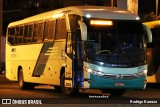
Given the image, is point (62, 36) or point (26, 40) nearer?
point (62, 36)

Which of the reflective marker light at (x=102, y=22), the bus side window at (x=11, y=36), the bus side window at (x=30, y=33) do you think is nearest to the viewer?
the reflective marker light at (x=102, y=22)

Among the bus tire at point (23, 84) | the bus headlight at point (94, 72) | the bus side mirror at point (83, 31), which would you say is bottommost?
the bus tire at point (23, 84)

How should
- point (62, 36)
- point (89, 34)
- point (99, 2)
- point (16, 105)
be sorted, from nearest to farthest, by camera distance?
point (16, 105) < point (89, 34) < point (62, 36) < point (99, 2)

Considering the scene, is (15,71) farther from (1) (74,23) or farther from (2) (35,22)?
(1) (74,23)

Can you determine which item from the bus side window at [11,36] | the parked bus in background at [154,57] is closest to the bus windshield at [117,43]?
the parked bus in background at [154,57]

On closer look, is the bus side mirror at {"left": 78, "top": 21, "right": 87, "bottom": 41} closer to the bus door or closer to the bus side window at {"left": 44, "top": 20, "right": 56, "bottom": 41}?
the bus door

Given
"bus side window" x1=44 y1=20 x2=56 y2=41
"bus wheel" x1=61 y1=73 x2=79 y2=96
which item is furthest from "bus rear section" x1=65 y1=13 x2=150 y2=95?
"bus side window" x1=44 y1=20 x2=56 y2=41

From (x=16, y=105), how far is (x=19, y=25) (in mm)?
12574

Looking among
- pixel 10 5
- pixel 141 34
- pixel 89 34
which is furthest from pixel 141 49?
pixel 10 5

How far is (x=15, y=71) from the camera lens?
2575 cm

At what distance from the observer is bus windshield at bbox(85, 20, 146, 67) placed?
60.8 feet

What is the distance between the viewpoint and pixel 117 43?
18797 mm

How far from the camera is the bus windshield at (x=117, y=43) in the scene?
60.8ft

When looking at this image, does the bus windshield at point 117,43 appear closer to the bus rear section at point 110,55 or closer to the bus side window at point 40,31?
the bus rear section at point 110,55
